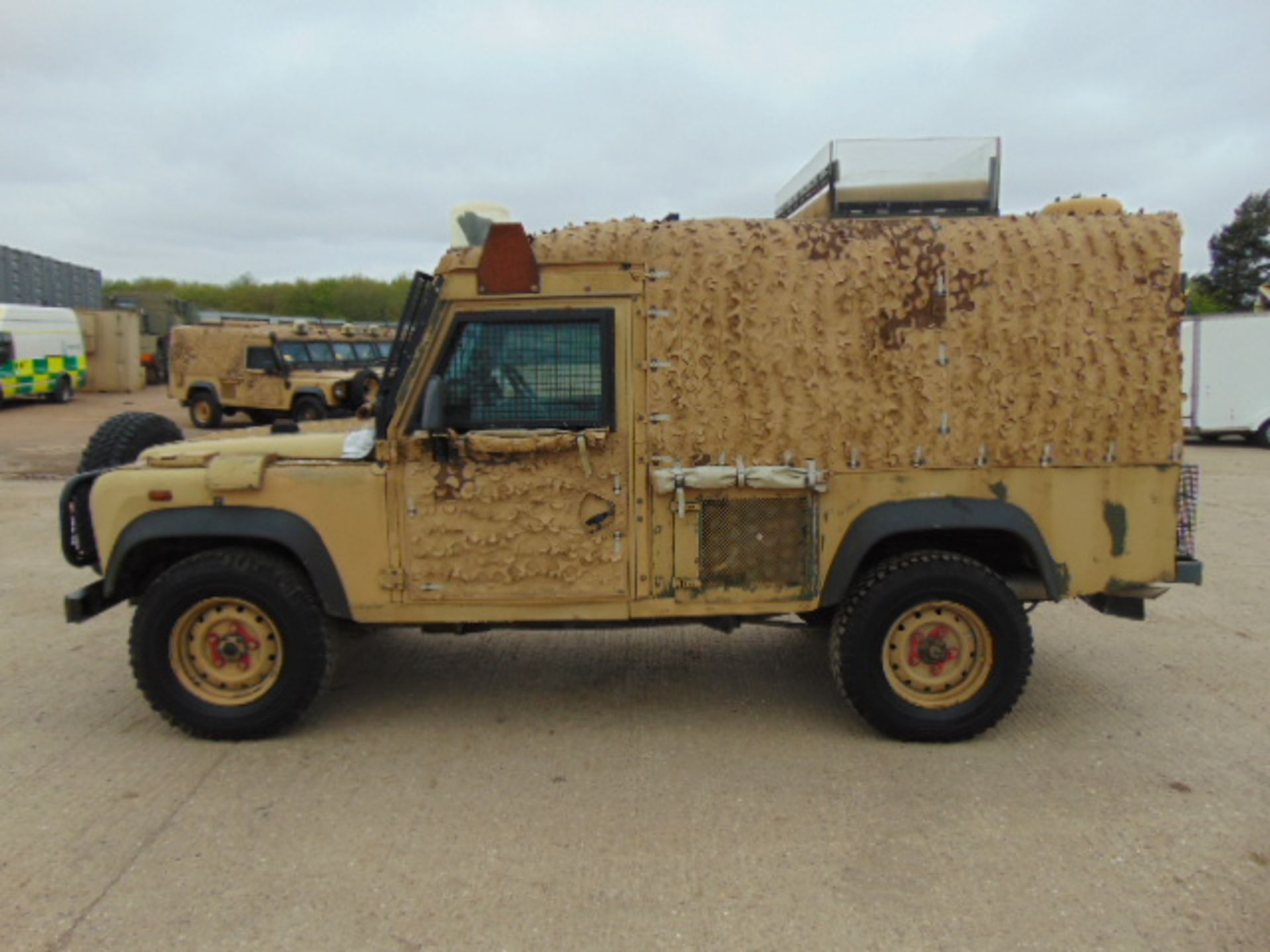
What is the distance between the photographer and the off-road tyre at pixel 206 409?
68.8 ft

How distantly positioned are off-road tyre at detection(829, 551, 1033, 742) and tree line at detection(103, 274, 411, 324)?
201 feet

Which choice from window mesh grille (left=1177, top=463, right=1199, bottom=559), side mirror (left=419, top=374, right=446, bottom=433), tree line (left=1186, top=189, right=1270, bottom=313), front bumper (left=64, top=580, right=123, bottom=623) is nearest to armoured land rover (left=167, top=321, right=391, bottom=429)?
front bumper (left=64, top=580, right=123, bottom=623)

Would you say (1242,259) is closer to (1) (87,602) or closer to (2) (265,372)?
(2) (265,372)

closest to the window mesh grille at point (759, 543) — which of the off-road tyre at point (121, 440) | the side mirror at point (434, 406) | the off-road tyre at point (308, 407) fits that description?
the side mirror at point (434, 406)

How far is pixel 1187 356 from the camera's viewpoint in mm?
17000

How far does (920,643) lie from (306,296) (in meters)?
70.4

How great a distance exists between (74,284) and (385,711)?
141ft

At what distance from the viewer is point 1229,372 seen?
1691 centimetres

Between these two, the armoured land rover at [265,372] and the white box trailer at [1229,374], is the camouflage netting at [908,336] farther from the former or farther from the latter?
the armoured land rover at [265,372]

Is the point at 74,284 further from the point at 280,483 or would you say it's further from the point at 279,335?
the point at 280,483

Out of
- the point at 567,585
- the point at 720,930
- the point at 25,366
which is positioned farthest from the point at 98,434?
the point at 25,366

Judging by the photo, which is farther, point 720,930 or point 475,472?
point 475,472

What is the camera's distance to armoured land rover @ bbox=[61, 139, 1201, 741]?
4.23 meters

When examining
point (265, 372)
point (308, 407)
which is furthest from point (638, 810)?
point (265, 372)
